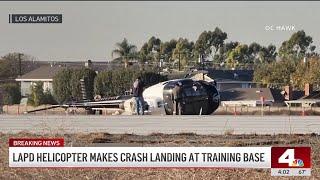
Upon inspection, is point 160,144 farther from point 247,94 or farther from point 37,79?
point 247,94

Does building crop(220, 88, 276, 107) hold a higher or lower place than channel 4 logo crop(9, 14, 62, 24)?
lower

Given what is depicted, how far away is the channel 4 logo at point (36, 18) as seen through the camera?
11460 millimetres

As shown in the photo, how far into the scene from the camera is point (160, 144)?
34.2 ft

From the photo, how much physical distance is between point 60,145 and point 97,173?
2.47 ft

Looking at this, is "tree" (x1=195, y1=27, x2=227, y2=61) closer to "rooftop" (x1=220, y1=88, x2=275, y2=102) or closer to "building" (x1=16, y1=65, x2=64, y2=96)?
"building" (x1=16, y1=65, x2=64, y2=96)

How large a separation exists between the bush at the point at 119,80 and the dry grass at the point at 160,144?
324 inches

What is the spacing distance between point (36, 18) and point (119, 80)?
1065 cm

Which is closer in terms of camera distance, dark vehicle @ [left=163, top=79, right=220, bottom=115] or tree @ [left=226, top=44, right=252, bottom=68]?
dark vehicle @ [left=163, top=79, right=220, bottom=115]

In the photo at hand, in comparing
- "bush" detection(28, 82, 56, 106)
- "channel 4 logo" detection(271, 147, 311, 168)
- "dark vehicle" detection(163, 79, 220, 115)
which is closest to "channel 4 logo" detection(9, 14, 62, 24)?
"channel 4 logo" detection(271, 147, 311, 168)

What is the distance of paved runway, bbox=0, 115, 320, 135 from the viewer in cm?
1263

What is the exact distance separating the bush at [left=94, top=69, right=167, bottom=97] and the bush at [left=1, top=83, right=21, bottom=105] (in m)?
2.56

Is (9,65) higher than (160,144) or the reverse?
higher

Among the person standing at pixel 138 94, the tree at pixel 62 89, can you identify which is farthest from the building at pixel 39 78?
the person standing at pixel 138 94

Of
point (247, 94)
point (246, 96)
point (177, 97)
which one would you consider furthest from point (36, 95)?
point (247, 94)
